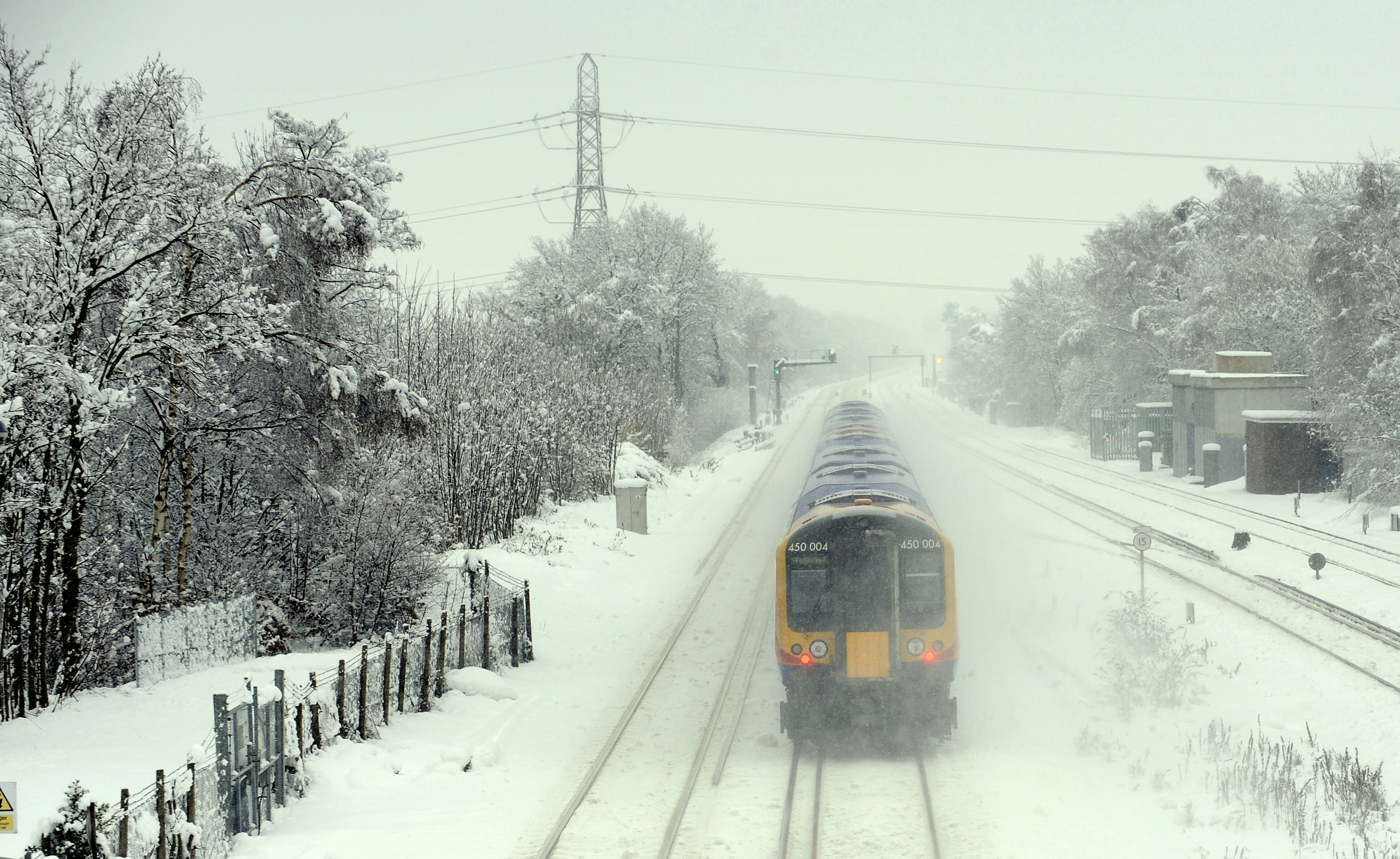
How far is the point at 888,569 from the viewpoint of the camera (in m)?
11.6

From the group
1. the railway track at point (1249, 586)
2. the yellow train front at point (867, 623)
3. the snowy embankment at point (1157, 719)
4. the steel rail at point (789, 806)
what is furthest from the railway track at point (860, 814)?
the railway track at point (1249, 586)

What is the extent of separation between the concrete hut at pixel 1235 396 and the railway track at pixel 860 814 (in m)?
24.4

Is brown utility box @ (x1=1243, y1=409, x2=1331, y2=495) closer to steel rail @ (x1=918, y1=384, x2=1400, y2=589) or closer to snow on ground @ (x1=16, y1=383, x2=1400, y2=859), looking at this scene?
steel rail @ (x1=918, y1=384, x2=1400, y2=589)

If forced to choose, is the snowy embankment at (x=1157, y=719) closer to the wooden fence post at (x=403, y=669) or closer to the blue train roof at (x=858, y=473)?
the blue train roof at (x=858, y=473)

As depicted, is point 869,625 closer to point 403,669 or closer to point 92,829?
point 403,669

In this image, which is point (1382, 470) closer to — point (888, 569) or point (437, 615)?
point (888, 569)

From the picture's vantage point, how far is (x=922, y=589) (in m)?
11.6

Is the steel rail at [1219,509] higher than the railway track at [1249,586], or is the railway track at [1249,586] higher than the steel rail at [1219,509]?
the steel rail at [1219,509]

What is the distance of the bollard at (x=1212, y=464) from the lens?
3238 cm

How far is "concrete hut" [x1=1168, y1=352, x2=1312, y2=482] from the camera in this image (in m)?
31.6

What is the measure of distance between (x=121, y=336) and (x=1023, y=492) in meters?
27.9

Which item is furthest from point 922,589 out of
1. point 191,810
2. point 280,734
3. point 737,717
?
point 191,810

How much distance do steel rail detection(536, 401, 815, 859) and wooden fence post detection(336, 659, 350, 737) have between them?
2.62 m

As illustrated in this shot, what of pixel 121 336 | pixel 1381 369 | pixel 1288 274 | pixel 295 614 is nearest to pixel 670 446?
pixel 1288 274
